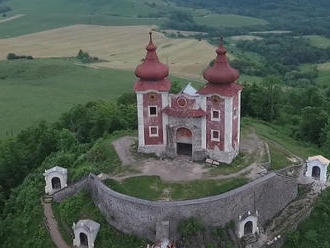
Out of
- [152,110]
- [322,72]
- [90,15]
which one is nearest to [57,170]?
[152,110]

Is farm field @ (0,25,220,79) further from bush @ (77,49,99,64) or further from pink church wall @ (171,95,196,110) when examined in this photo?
pink church wall @ (171,95,196,110)

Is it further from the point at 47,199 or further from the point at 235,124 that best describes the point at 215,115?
the point at 47,199

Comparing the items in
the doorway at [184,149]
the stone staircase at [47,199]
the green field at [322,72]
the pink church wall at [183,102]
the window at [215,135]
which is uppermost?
the pink church wall at [183,102]

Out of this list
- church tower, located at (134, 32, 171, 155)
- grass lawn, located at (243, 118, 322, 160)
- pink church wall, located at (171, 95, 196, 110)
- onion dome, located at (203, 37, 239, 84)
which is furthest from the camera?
grass lawn, located at (243, 118, 322, 160)

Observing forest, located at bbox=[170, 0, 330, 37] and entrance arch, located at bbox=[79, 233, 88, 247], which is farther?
forest, located at bbox=[170, 0, 330, 37]

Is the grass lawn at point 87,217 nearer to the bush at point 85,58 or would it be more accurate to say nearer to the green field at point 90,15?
the bush at point 85,58

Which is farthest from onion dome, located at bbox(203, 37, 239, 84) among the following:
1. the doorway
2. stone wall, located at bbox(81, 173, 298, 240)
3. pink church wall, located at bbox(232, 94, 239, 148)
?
stone wall, located at bbox(81, 173, 298, 240)

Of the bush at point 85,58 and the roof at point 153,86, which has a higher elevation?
the roof at point 153,86

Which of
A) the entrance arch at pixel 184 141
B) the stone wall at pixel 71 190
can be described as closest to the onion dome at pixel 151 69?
the entrance arch at pixel 184 141
